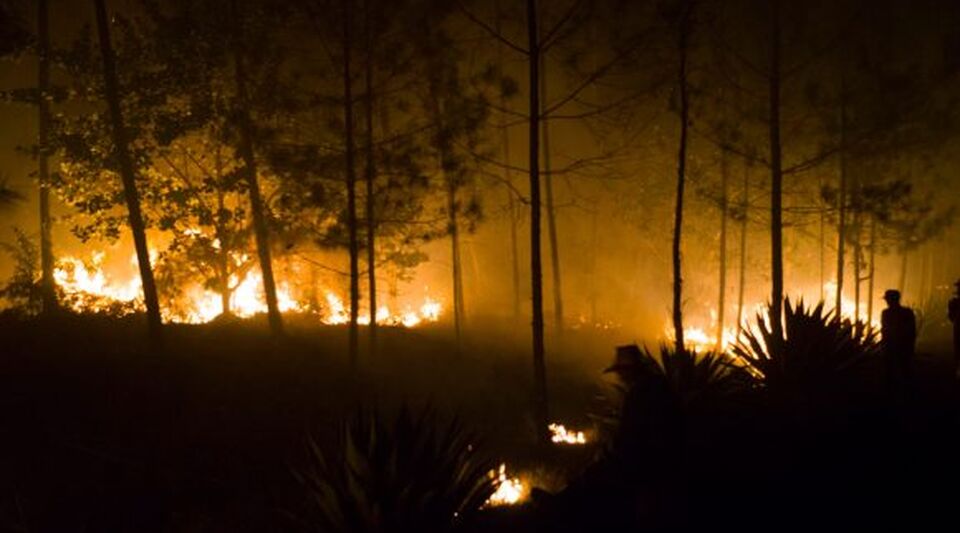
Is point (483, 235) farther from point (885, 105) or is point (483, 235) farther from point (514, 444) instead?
point (514, 444)

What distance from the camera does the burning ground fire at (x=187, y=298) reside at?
58.0 ft

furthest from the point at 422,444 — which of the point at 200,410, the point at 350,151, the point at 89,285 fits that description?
the point at 89,285

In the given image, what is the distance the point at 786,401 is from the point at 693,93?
19.1ft

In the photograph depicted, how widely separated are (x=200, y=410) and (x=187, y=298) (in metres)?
10.3

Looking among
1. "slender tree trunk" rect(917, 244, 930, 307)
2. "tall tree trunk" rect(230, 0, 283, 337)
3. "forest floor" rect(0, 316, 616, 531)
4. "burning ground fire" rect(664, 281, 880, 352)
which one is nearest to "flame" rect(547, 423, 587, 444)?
"forest floor" rect(0, 316, 616, 531)

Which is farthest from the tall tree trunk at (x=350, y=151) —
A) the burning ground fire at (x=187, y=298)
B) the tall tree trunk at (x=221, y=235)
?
the burning ground fire at (x=187, y=298)

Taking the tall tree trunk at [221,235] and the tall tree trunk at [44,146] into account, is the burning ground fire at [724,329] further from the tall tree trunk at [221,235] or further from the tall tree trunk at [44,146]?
the tall tree trunk at [44,146]

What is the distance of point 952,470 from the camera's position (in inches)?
293

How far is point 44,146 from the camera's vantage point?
53.6 ft

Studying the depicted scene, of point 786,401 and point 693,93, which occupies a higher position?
point 693,93

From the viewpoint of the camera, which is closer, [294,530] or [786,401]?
[294,530]

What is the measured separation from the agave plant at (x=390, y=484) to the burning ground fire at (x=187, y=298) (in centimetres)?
1286

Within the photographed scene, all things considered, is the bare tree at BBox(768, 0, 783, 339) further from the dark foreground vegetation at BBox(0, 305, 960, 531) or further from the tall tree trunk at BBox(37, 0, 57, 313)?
the tall tree trunk at BBox(37, 0, 57, 313)

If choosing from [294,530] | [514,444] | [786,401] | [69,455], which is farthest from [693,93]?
[69,455]
